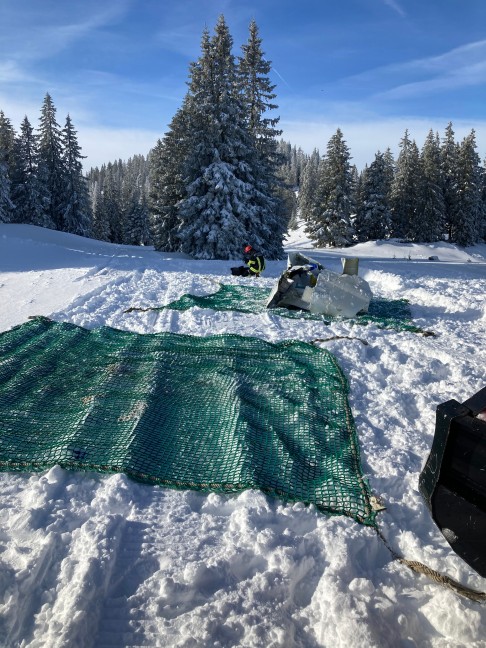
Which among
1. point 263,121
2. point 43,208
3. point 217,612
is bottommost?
point 217,612

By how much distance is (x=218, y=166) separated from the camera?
20.9 metres

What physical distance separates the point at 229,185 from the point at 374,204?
24069 mm

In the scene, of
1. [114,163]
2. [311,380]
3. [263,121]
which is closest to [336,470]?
[311,380]

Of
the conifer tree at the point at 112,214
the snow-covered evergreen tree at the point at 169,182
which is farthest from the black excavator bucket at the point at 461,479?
the conifer tree at the point at 112,214

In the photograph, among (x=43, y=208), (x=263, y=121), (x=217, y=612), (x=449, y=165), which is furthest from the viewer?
(x=449, y=165)

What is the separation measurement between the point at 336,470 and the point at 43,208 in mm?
36352

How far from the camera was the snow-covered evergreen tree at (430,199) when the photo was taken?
40.2m

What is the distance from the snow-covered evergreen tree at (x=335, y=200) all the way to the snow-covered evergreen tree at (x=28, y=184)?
23.1 meters

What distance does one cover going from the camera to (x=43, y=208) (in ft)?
112

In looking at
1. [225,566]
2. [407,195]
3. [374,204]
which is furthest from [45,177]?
[225,566]

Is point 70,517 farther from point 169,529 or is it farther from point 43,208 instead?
point 43,208

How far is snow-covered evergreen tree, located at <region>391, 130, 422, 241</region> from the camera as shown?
41.6 meters

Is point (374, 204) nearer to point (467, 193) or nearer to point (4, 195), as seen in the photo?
point (467, 193)

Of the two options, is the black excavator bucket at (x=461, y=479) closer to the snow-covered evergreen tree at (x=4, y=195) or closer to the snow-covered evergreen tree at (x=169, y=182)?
the snow-covered evergreen tree at (x=169, y=182)
